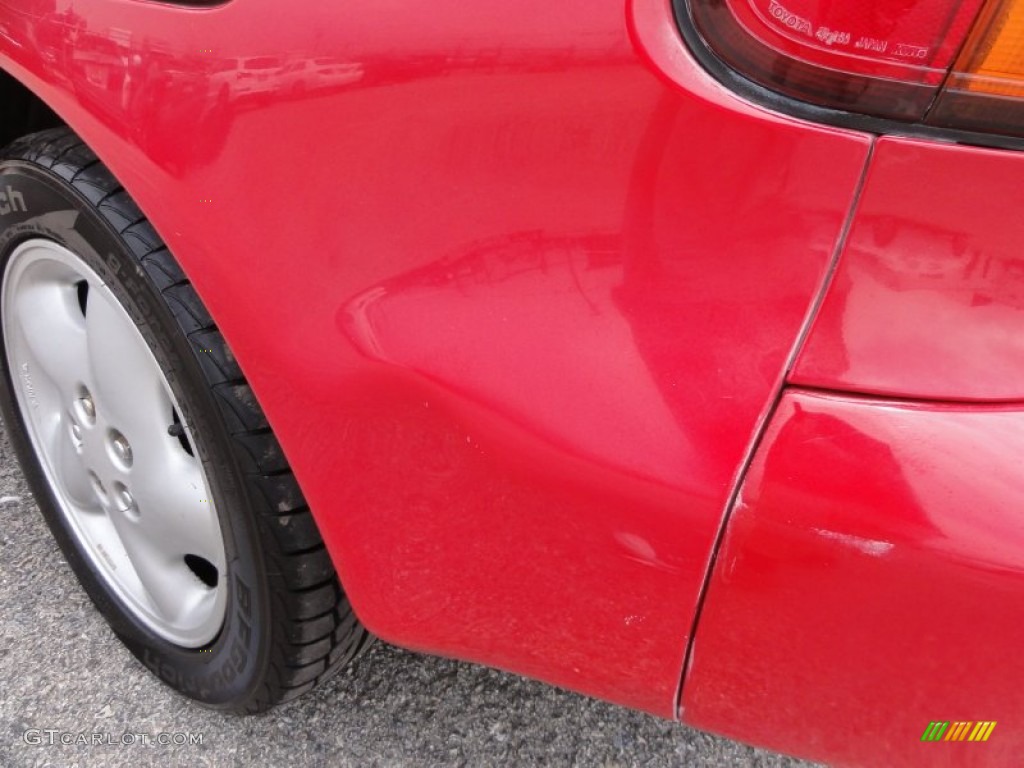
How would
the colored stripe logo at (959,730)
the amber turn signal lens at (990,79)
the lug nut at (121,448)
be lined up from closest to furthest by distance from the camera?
the amber turn signal lens at (990,79)
the colored stripe logo at (959,730)
the lug nut at (121,448)

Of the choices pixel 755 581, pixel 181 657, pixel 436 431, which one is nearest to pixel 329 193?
pixel 436 431

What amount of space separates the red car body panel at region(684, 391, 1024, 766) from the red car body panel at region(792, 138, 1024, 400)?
3 centimetres

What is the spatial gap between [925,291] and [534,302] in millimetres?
354

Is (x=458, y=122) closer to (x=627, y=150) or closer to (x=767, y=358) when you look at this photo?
(x=627, y=150)

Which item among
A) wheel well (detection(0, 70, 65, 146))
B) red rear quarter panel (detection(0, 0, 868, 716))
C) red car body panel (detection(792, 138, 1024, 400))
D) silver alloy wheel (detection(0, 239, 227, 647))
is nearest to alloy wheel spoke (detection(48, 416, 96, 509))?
silver alloy wheel (detection(0, 239, 227, 647))

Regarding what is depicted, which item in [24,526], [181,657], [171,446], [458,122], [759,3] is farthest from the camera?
[24,526]

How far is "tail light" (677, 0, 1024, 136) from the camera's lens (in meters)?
0.73

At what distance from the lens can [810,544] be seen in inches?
32.4

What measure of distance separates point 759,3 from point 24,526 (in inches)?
74.2

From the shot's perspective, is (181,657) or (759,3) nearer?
(759,3)

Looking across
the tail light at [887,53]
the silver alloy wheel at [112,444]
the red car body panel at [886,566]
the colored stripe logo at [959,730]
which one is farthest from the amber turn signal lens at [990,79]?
the silver alloy wheel at [112,444]

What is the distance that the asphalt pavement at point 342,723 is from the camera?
5.21 feet

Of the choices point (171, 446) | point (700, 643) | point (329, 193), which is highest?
point (329, 193)

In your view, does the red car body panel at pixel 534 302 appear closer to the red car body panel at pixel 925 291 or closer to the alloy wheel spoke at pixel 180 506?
the red car body panel at pixel 925 291
